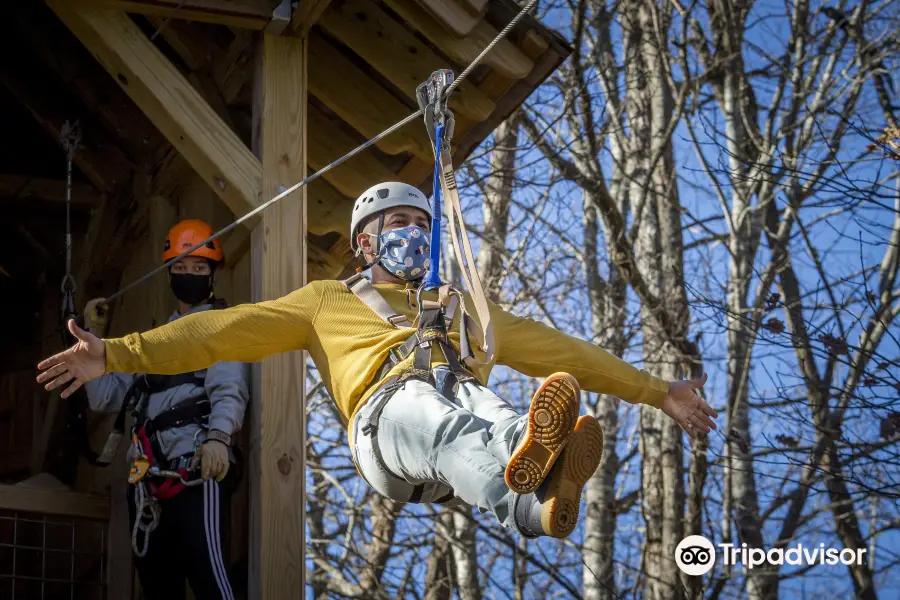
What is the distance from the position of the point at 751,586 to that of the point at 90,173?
6046mm

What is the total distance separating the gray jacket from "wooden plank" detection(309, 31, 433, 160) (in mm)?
1689

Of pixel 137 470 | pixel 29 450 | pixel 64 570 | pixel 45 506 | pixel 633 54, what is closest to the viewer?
pixel 137 470

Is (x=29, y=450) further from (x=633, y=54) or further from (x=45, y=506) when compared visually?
(x=633, y=54)

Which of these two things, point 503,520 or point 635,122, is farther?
point 635,122

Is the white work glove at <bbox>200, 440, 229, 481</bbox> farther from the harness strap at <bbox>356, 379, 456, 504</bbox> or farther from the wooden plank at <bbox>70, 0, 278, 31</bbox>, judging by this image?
the wooden plank at <bbox>70, 0, 278, 31</bbox>

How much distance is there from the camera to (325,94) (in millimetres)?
7188

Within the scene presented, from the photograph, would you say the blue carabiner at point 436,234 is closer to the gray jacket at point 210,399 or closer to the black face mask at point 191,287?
the gray jacket at point 210,399

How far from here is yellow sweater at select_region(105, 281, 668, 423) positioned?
197 inches

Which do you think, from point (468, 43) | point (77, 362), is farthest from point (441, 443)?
point (468, 43)

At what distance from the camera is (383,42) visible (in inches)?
275

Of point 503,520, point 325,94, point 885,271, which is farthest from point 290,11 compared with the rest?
point 885,271

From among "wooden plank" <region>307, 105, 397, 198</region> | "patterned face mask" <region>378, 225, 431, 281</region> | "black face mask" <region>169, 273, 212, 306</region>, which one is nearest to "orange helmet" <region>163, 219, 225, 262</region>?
"black face mask" <region>169, 273, 212, 306</region>

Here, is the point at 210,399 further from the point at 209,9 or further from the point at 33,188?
the point at 33,188

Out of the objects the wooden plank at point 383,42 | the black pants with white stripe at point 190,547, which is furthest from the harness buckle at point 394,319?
the wooden plank at point 383,42
